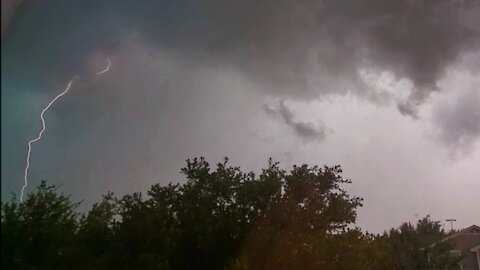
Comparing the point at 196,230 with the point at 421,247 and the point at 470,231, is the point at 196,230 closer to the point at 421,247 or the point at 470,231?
the point at 421,247

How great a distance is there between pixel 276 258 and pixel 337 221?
33.6 feet

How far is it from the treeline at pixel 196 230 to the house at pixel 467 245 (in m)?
16.9

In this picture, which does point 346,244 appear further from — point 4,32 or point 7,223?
point 4,32

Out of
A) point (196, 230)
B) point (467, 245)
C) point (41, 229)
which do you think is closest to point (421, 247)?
point (467, 245)

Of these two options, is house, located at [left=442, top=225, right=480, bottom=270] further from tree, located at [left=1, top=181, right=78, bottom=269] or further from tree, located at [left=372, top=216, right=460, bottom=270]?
tree, located at [left=1, top=181, right=78, bottom=269]

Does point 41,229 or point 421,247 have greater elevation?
point 421,247

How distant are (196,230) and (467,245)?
89.9ft

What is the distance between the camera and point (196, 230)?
21938 mm

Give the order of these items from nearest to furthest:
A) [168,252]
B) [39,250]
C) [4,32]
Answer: [4,32]
[39,250]
[168,252]

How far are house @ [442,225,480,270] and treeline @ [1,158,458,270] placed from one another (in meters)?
16.9

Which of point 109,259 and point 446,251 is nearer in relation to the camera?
point 109,259

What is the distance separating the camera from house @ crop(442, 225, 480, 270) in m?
41.0

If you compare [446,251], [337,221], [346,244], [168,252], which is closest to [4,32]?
[168,252]

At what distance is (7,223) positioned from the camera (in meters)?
17.1
